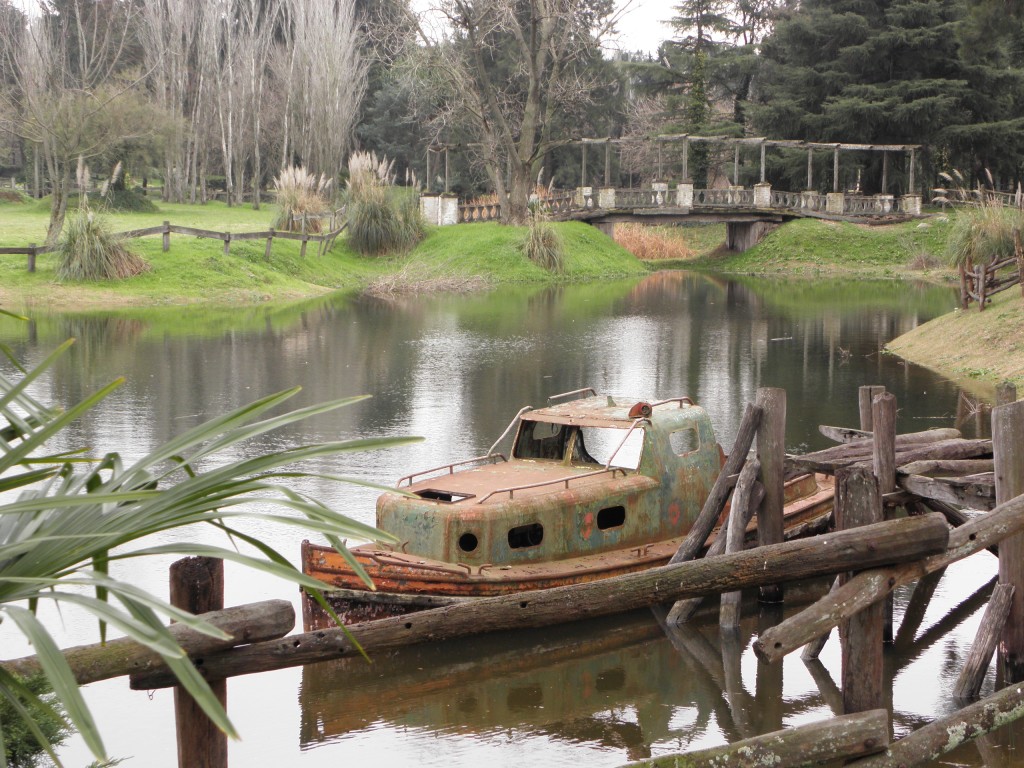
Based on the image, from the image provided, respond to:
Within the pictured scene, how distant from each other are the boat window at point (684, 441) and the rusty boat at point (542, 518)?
0.6 inches

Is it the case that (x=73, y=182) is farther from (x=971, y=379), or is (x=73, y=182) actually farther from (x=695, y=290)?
(x=971, y=379)

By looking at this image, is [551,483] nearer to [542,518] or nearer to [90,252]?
[542,518]

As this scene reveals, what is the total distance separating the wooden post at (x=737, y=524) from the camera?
10406mm

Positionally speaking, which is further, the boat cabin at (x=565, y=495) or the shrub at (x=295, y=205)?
the shrub at (x=295, y=205)

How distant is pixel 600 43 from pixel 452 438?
35550 millimetres

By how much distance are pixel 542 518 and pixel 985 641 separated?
3844 mm

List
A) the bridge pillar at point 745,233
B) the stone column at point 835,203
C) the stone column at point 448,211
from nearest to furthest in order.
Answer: the stone column at point 448,211 → the stone column at point 835,203 → the bridge pillar at point 745,233

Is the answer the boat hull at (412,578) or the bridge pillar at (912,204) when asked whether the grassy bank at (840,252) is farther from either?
the boat hull at (412,578)

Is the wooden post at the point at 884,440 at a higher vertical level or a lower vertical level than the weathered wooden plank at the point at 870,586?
higher

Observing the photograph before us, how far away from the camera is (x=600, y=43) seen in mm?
51469

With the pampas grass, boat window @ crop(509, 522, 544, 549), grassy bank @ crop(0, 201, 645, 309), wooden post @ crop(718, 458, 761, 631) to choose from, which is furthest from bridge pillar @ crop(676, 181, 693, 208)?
wooden post @ crop(718, 458, 761, 631)

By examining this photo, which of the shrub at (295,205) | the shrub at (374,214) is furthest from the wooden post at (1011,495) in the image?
the shrub at (374,214)

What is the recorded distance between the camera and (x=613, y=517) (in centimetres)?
1195

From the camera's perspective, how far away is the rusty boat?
10.7 m
